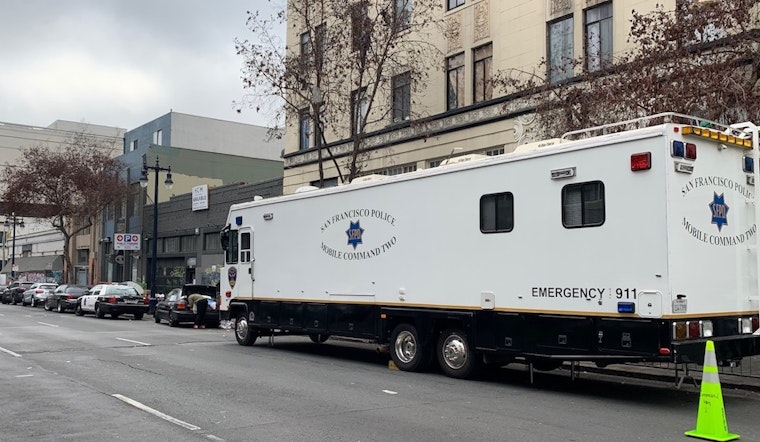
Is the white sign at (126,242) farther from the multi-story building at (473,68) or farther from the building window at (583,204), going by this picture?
the building window at (583,204)

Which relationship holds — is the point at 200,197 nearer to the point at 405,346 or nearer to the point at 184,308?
the point at 184,308

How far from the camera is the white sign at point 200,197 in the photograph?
130 feet

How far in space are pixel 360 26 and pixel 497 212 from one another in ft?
40.7

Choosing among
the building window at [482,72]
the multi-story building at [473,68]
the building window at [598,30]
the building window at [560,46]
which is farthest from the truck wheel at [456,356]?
the building window at [482,72]

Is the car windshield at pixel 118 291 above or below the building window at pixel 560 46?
below

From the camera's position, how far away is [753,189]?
1007cm

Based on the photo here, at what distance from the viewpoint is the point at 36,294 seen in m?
42.1

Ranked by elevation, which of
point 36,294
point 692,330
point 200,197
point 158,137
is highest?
point 158,137

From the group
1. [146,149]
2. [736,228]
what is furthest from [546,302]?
[146,149]

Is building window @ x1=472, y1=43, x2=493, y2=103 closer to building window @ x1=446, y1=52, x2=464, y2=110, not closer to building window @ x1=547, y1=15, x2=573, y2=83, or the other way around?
building window @ x1=446, y1=52, x2=464, y2=110

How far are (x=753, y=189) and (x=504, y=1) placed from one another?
14.0m

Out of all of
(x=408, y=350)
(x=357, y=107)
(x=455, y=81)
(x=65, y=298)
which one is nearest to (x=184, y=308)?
(x=357, y=107)

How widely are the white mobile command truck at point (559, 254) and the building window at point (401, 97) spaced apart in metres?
11.9

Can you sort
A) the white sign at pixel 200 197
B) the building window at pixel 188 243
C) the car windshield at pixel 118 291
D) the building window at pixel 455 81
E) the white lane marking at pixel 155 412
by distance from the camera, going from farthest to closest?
the building window at pixel 188 243 < the white sign at pixel 200 197 < the car windshield at pixel 118 291 < the building window at pixel 455 81 < the white lane marking at pixel 155 412
